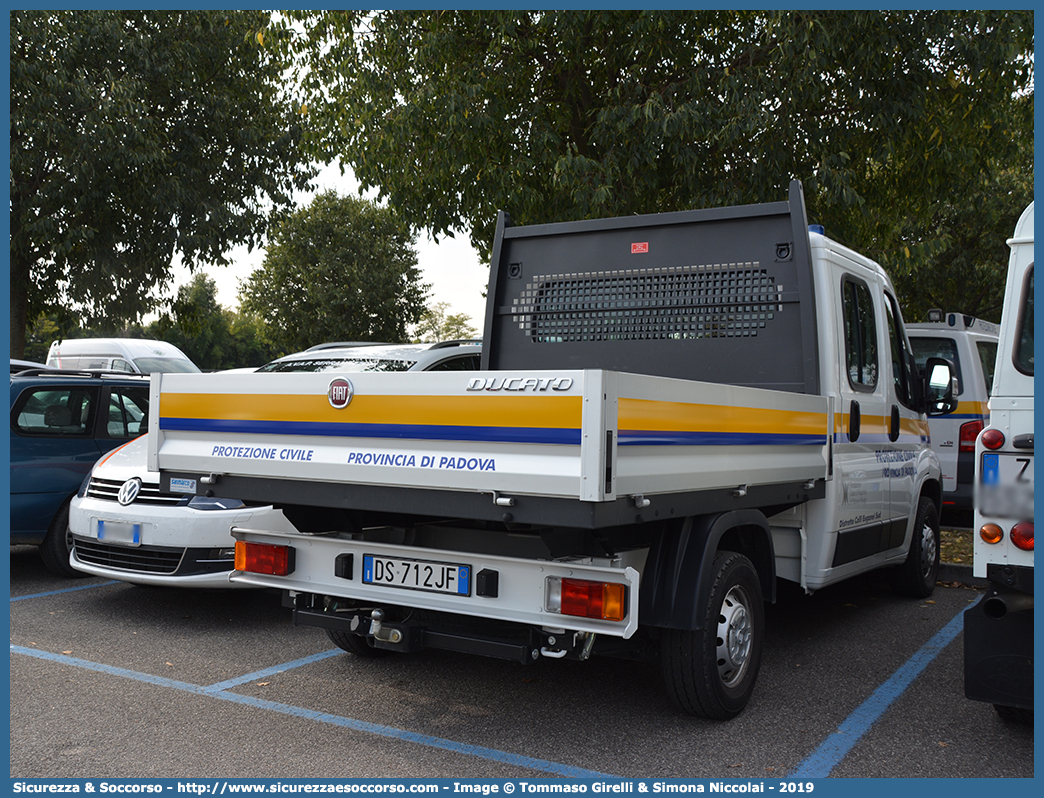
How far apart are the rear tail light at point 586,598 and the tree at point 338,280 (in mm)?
38909

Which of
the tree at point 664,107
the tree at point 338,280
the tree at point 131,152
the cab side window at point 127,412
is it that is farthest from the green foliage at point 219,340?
the cab side window at point 127,412

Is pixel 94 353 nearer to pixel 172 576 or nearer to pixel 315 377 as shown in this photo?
pixel 172 576

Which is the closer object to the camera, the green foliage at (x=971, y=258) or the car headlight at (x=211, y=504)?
the car headlight at (x=211, y=504)

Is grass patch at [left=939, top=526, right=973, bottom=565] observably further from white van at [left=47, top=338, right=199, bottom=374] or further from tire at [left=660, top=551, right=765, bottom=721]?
white van at [left=47, top=338, right=199, bottom=374]

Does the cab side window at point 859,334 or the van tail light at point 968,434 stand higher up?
the cab side window at point 859,334

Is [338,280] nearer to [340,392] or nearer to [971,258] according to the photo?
[971,258]

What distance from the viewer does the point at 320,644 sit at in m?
5.77

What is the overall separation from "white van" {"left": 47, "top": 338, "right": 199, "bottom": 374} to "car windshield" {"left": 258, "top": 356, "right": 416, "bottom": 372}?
11676 millimetres

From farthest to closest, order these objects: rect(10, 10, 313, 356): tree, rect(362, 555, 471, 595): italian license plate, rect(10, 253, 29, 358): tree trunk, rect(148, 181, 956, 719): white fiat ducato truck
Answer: rect(10, 253, 29, 358): tree trunk < rect(10, 10, 313, 356): tree < rect(362, 555, 471, 595): italian license plate < rect(148, 181, 956, 719): white fiat ducato truck

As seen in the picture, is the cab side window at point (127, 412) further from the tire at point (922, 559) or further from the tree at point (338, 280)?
the tree at point (338, 280)

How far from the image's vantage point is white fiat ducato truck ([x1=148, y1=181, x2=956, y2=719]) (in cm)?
359

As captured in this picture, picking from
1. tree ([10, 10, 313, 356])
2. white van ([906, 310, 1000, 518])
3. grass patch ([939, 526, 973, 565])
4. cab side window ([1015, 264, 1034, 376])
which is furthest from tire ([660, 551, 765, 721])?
tree ([10, 10, 313, 356])

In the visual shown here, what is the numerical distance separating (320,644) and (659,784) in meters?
2.67

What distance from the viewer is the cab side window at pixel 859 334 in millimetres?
5582
